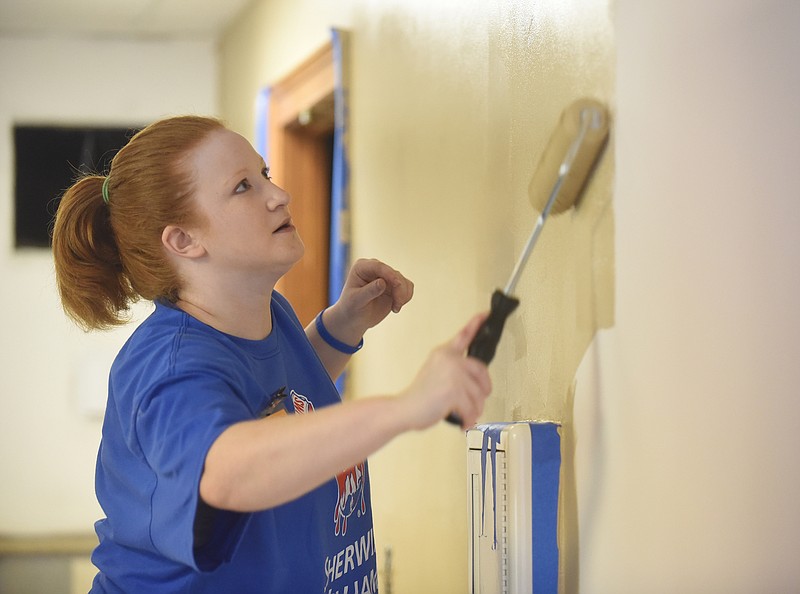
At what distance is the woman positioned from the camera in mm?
817

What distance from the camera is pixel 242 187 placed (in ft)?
3.76

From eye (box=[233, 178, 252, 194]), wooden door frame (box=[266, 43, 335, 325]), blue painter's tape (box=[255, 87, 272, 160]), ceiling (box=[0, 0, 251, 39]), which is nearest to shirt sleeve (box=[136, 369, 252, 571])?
eye (box=[233, 178, 252, 194])

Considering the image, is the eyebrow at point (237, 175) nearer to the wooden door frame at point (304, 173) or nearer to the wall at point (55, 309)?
the wooden door frame at point (304, 173)

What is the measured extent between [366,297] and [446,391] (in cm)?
57

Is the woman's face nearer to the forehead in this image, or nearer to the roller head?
the forehead

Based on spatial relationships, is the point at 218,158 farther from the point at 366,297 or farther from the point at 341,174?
the point at 341,174

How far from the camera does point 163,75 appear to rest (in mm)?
3986

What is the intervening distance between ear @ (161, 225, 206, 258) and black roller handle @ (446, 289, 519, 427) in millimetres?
429

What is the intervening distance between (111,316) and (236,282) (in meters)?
0.23

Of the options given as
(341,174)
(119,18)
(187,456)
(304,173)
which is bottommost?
(187,456)

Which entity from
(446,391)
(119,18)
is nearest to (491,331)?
(446,391)

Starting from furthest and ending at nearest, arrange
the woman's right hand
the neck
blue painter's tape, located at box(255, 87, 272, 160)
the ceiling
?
the ceiling → blue painter's tape, located at box(255, 87, 272, 160) → the neck → the woman's right hand

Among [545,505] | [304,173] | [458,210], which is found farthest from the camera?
[304,173]

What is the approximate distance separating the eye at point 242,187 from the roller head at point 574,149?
0.36 m
